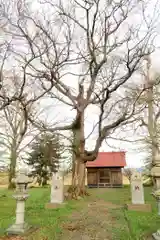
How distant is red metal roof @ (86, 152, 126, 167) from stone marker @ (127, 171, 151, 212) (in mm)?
14259

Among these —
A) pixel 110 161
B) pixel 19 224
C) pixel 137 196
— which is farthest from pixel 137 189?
pixel 110 161

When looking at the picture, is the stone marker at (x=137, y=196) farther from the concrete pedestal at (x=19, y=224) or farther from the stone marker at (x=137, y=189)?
the concrete pedestal at (x=19, y=224)

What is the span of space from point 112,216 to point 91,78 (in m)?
8.87

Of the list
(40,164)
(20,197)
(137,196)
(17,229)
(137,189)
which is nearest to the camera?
(17,229)

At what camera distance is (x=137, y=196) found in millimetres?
10281

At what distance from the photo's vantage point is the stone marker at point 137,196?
9.49m

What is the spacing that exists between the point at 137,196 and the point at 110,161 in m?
15.9

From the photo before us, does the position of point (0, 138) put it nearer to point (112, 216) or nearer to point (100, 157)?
point (100, 157)

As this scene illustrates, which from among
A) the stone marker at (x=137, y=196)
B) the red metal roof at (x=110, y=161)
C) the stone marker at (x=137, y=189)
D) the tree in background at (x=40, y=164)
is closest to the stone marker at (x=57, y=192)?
the stone marker at (x=137, y=196)

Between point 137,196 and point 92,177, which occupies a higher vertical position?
point 92,177

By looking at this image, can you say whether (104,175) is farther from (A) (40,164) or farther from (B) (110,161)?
(A) (40,164)

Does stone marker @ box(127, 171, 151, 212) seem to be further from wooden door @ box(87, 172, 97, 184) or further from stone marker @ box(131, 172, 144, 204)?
wooden door @ box(87, 172, 97, 184)

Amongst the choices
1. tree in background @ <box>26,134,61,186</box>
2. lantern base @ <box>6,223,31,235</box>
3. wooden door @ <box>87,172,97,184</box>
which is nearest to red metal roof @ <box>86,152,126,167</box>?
wooden door @ <box>87,172,97,184</box>

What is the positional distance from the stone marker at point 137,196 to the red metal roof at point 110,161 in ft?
46.8
